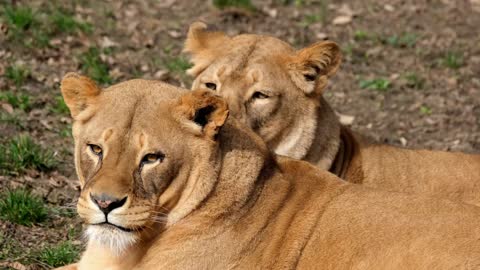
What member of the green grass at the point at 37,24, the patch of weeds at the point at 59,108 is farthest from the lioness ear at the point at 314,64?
the green grass at the point at 37,24

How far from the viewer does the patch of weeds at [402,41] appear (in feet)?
35.3

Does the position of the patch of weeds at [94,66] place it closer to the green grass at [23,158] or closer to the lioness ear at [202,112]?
the green grass at [23,158]

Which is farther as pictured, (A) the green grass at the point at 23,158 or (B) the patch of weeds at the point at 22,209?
(A) the green grass at the point at 23,158

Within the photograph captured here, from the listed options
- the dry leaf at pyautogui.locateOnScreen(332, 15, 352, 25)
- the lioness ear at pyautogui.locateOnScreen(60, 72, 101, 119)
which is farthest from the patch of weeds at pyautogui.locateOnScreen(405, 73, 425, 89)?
the lioness ear at pyautogui.locateOnScreen(60, 72, 101, 119)

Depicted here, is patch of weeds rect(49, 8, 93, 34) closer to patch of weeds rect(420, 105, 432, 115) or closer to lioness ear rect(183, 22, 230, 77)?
lioness ear rect(183, 22, 230, 77)

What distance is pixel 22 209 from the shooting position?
6492 mm

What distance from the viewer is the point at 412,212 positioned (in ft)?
16.6

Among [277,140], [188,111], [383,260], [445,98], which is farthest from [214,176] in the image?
[445,98]

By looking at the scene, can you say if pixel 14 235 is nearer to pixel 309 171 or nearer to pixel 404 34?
pixel 309 171

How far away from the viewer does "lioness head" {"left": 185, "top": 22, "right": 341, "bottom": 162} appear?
6.73 metres

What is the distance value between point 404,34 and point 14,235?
232 inches

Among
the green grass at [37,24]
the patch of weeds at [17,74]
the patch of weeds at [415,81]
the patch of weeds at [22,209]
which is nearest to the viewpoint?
the patch of weeds at [22,209]

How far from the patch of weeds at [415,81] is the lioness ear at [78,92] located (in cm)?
545

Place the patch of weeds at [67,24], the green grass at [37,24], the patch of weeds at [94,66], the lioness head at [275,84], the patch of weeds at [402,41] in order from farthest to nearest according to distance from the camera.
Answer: the patch of weeds at [402,41]
the patch of weeds at [67,24]
the green grass at [37,24]
the patch of weeds at [94,66]
the lioness head at [275,84]
